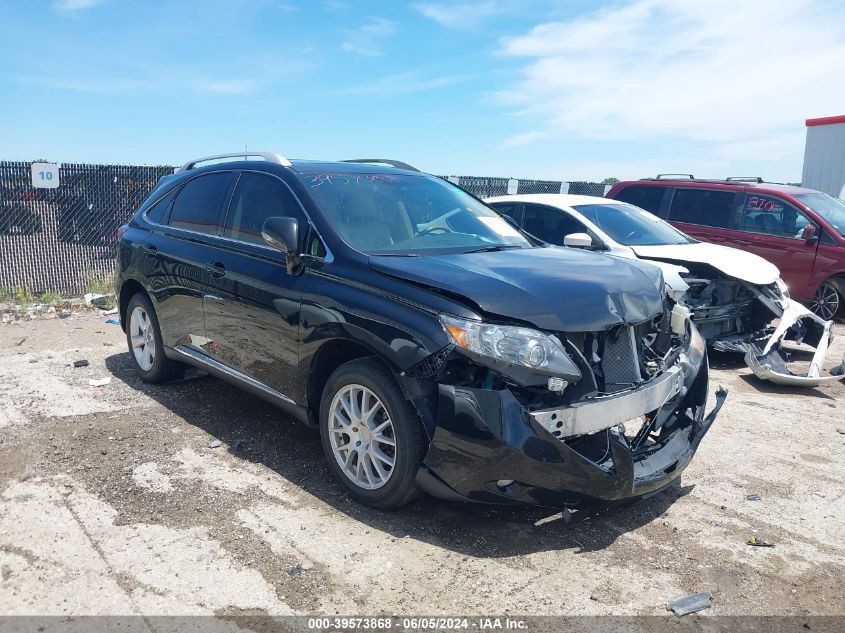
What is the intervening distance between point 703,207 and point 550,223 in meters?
3.47

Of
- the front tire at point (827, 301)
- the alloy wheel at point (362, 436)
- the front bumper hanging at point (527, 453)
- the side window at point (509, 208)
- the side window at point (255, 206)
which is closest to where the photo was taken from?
the front bumper hanging at point (527, 453)

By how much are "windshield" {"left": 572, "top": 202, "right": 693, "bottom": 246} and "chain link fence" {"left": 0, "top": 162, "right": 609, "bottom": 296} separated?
22.4 feet

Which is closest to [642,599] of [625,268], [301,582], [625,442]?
[625,442]

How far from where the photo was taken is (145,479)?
13.9 ft

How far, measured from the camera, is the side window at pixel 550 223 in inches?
310

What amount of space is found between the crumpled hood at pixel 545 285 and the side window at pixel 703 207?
6655 millimetres

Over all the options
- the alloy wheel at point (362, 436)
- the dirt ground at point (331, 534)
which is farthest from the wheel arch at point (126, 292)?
the alloy wheel at point (362, 436)

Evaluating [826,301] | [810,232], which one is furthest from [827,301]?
[810,232]

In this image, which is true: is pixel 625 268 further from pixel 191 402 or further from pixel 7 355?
pixel 7 355

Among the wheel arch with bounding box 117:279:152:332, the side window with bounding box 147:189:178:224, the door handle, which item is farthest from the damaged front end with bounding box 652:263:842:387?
the wheel arch with bounding box 117:279:152:332

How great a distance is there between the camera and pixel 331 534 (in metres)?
3.61

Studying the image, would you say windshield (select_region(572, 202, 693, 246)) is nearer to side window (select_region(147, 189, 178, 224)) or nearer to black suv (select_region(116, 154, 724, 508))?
black suv (select_region(116, 154, 724, 508))

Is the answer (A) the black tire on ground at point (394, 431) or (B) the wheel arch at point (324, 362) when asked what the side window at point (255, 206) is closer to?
(B) the wheel arch at point (324, 362)

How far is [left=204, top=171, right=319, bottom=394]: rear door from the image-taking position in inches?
166
